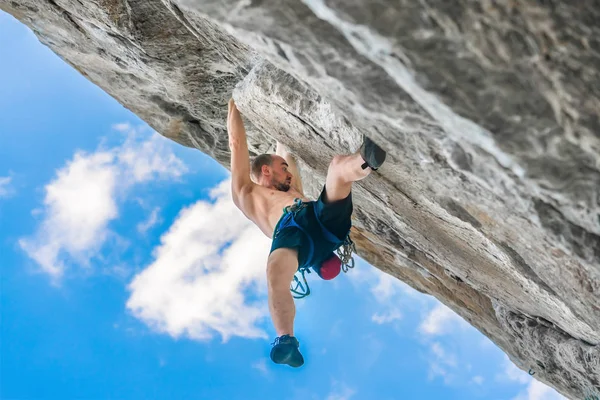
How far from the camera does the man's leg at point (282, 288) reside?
3.32m

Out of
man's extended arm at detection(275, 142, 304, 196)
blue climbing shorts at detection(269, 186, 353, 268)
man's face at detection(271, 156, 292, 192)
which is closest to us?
blue climbing shorts at detection(269, 186, 353, 268)

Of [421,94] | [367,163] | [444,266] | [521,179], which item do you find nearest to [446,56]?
[421,94]

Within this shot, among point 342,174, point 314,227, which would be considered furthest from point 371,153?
point 314,227

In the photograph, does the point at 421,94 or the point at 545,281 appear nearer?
the point at 421,94

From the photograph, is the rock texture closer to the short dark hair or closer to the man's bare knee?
the short dark hair

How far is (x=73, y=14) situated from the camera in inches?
176

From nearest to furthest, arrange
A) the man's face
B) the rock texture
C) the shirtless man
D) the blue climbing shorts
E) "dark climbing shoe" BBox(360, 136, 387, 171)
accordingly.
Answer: the rock texture
"dark climbing shoe" BBox(360, 136, 387, 171)
the shirtless man
the blue climbing shorts
the man's face

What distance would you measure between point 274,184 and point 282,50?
8.08 feet

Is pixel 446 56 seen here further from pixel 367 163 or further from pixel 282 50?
pixel 367 163

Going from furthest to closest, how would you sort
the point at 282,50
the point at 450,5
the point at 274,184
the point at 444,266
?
the point at 444,266, the point at 274,184, the point at 282,50, the point at 450,5

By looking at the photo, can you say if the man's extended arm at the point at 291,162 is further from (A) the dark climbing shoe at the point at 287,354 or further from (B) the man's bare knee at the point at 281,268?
(A) the dark climbing shoe at the point at 287,354

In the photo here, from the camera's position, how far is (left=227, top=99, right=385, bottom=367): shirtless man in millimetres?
3188

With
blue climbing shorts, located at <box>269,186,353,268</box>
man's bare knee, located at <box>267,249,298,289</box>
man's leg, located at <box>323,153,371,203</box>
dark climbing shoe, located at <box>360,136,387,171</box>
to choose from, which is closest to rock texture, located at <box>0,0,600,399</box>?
dark climbing shoe, located at <box>360,136,387,171</box>

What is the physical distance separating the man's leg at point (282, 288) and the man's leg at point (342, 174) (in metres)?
0.45
